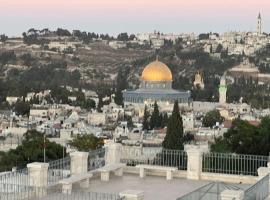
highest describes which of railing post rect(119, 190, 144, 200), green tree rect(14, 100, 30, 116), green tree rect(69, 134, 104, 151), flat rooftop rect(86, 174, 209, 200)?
railing post rect(119, 190, 144, 200)

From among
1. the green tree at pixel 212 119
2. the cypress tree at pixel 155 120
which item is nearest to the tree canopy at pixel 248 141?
the cypress tree at pixel 155 120

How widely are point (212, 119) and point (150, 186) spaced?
45.8 metres

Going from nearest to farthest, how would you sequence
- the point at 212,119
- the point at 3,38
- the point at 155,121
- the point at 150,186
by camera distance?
the point at 150,186 < the point at 155,121 < the point at 212,119 < the point at 3,38

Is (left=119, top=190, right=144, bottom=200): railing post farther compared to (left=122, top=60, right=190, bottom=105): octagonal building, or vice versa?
(left=122, top=60, right=190, bottom=105): octagonal building

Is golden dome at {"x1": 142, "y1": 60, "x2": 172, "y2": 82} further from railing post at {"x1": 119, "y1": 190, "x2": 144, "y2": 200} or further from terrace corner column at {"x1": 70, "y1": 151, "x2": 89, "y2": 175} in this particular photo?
railing post at {"x1": 119, "y1": 190, "x2": 144, "y2": 200}

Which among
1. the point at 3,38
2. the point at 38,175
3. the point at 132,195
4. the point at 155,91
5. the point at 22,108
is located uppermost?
the point at 3,38

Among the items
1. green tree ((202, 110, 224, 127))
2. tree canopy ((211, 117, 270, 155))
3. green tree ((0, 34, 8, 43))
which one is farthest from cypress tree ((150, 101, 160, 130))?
green tree ((0, 34, 8, 43))

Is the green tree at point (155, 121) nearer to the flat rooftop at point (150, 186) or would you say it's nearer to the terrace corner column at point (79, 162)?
the flat rooftop at point (150, 186)

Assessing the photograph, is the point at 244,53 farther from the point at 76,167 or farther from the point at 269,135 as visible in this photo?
the point at 76,167

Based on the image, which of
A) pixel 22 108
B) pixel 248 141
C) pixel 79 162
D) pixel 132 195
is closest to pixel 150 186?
pixel 79 162

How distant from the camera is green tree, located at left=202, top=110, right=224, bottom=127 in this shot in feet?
193

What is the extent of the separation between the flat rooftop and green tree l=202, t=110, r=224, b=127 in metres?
43.3

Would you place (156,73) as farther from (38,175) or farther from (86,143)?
(38,175)

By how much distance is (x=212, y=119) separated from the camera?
60062 mm
